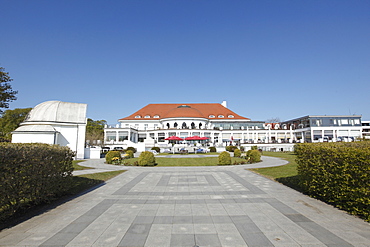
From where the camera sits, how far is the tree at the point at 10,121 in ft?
158

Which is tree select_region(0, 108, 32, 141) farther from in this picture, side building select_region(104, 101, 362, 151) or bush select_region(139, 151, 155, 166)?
bush select_region(139, 151, 155, 166)

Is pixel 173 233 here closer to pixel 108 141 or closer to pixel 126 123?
pixel 108 141

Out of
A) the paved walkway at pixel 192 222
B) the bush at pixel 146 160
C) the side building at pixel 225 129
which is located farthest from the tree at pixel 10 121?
the paved walkway at pixel 192 222

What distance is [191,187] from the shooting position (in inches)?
371

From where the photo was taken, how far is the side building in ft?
162

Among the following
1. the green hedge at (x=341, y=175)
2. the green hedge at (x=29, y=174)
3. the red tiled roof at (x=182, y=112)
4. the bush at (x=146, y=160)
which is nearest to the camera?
the green hedge at (x=29, y=174)

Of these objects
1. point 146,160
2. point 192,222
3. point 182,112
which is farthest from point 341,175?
point 182,112

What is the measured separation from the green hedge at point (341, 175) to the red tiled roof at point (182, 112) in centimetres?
4635

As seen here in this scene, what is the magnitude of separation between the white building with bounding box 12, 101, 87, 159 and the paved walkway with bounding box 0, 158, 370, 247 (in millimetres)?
20405

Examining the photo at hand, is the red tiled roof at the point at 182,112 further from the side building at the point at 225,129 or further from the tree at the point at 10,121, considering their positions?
the tree at the point at 10,121

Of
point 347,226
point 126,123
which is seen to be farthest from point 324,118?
point 347,226

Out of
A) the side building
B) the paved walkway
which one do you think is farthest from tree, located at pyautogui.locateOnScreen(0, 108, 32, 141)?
the paved walkway

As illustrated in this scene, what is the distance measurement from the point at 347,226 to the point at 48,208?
27.9 ft

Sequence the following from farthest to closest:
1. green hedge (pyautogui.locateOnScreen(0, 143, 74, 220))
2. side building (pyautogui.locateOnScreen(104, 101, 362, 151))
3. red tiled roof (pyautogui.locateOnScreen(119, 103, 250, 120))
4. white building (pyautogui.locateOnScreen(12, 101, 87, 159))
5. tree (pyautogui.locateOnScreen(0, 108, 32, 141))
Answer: red tiled roof (pyautogui.locateOnScreen(119, 103, 250, 120))
side building (pyautogui.locateOnScreen(104, 101, 362, 151))
tree (pyautogui.locateOnScreen(0, 108, 32, 141))
white building (pyautogui.locateOnScreen(12, 101, 87, 159))
green hedge (pyautogui.locateOnScreen(0, 143, 74, 220))
